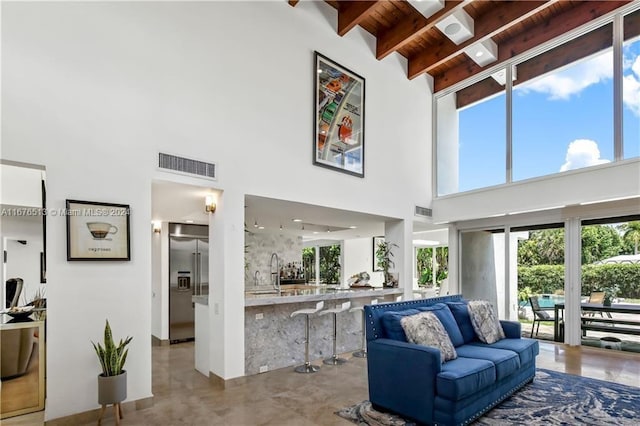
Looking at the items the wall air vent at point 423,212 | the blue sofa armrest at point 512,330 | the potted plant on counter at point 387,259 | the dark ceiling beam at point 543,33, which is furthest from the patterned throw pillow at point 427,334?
the dark ceiling beam at point 543,33

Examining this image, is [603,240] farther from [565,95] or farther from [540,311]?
[565,95]

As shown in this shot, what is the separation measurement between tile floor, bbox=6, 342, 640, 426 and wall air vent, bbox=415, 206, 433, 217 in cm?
306

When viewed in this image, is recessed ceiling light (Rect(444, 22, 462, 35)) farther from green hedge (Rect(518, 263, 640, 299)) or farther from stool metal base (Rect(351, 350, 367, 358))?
→ stool metal base (Rect(351, 350, 367, 358))

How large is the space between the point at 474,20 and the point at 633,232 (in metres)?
4.08

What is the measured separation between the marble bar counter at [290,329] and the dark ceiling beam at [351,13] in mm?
3976

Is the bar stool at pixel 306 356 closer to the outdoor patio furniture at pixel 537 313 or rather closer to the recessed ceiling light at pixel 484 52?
the outdoor patio furniture at pixel 537 313

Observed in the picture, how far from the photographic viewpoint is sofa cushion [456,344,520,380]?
3.58 metres

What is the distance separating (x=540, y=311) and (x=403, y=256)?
2586 millimetres

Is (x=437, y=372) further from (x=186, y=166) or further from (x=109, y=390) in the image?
(x=186, y=166)

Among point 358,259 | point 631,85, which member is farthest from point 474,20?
point 358,259

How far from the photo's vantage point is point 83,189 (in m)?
Answer: 3.50

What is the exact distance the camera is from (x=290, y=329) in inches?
209

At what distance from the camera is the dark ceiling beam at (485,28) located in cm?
543

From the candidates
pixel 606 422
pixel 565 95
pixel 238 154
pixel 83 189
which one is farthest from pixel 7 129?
pixel 565 95
